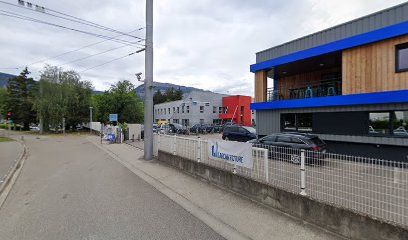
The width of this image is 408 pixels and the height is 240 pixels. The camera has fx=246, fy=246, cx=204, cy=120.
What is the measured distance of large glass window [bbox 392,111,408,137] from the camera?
37.9ft

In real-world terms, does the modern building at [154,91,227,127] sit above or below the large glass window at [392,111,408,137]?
above

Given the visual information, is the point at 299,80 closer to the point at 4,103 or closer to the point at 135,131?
the point at 135,131

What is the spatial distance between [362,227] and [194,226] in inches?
118

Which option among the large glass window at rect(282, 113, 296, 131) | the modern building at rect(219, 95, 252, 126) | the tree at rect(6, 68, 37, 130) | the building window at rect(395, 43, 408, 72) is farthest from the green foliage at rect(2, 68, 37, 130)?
the building window at rect(395, 43, 408, 72)

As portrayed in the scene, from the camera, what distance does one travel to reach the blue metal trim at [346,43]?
11.4 metres

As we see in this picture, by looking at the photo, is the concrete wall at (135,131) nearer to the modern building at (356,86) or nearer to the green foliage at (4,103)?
the modern building at (356,86)

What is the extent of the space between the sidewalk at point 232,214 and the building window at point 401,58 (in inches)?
414

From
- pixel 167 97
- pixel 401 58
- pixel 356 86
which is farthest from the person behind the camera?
pixel 167 97

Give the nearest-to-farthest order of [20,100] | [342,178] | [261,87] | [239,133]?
1. [342,178]
2. [261,87]
3. [239,133]
4. [20,100]

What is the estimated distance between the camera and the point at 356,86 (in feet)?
42.9

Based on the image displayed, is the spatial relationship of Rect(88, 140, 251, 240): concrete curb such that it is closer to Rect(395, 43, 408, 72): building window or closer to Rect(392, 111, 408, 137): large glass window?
Rect(392, 111, 408, 137): large glass window

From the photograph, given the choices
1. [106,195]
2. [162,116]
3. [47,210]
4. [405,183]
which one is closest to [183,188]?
[106,195]

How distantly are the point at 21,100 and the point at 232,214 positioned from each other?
197ft

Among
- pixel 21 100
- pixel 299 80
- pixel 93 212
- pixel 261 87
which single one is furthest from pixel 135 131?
pixel 21 100
